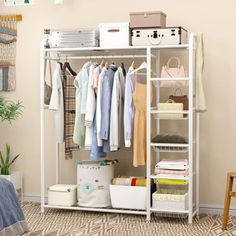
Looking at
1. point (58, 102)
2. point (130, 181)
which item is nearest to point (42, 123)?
point (58, 102)

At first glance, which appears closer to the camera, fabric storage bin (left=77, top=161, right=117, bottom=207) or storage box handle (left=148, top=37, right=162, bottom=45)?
storage box handle (left=148, top=37, right=162, bottom=45)

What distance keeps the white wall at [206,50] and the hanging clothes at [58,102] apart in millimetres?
520

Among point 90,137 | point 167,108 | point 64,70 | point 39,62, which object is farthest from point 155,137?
point 39,62

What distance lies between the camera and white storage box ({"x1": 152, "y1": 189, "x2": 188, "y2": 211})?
5102mm

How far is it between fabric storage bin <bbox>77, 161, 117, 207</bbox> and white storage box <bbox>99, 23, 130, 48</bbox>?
119 centimetres

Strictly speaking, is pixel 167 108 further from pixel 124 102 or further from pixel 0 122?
pixel 0 122

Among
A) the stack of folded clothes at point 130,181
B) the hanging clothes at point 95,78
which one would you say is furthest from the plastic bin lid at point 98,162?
the hanging clothes at point 95,78

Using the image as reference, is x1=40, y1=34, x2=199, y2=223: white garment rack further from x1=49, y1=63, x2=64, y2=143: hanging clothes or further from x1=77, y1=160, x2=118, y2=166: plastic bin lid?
x1=77, y1=160, x2=118, y2=166: plastic bin lid

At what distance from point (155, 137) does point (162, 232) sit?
0.90m

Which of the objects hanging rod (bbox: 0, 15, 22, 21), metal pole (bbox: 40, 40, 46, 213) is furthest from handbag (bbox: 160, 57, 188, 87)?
hanging rod (bbox: 0, 15, 22, 21)

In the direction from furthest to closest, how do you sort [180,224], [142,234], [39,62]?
1. [39,62]
2. [180,224]
3. [142,234]

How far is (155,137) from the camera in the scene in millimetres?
5219

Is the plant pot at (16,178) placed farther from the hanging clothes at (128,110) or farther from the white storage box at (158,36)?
the white storage box at (158,36)

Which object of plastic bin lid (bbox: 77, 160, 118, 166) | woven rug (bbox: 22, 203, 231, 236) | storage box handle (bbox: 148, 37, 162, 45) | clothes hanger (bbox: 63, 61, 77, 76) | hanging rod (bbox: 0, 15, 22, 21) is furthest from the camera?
hanging rod (bbox: 0, 15, 22, 21)
